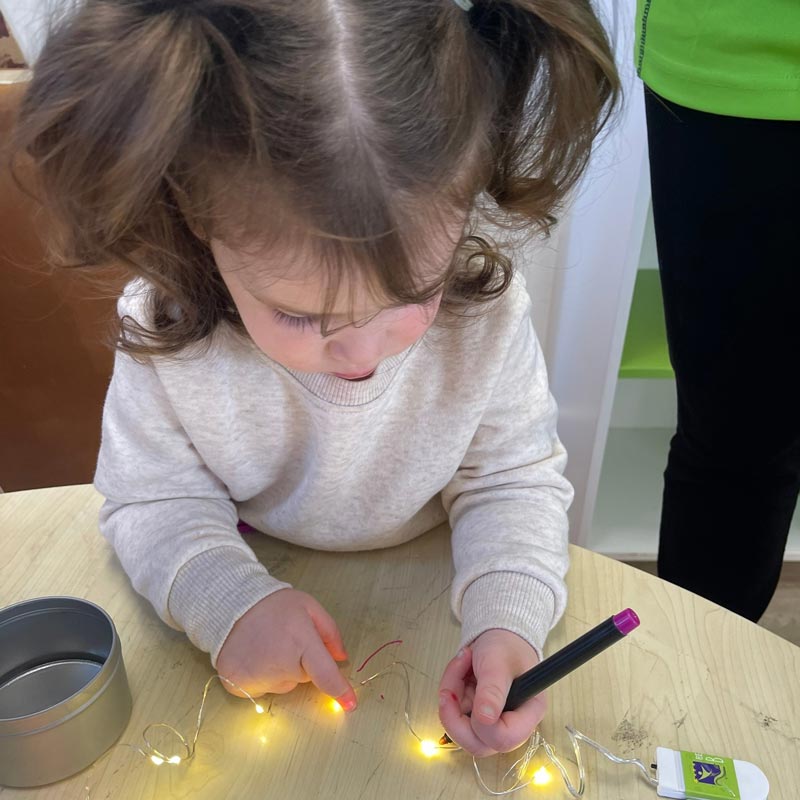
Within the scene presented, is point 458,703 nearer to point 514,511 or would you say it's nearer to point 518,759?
point 518,759

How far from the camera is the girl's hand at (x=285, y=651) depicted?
56cm

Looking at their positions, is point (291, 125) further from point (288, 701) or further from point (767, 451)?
point (767, 451)

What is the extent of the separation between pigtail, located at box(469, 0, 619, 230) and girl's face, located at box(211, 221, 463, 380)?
9 centimetres

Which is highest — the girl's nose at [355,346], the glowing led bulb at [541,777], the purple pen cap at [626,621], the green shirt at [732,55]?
the green shirt at [732,55]

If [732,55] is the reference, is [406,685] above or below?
below

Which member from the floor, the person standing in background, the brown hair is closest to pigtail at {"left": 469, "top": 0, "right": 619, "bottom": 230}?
the brown hair

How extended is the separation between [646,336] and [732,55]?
1.91 feet

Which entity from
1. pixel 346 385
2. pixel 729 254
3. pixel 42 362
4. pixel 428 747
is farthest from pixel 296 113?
pixel 42 362

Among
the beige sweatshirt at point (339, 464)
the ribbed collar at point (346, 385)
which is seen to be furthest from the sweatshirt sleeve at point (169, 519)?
the ribbed collar at point (346, 385)

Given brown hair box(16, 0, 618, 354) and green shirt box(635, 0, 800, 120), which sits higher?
brown hair box(16, 0, 618, 354)

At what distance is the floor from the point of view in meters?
1.41

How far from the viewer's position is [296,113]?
1.33ft

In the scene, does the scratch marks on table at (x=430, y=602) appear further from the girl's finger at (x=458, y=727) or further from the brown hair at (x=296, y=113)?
the brown hair at (x=296, y=113)

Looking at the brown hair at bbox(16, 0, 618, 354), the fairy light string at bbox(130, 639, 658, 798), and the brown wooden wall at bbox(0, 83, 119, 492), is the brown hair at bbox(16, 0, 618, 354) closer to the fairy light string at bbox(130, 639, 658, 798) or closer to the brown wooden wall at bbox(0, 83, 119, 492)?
the fairy light string at bbox(130, 639, 658, 798)
